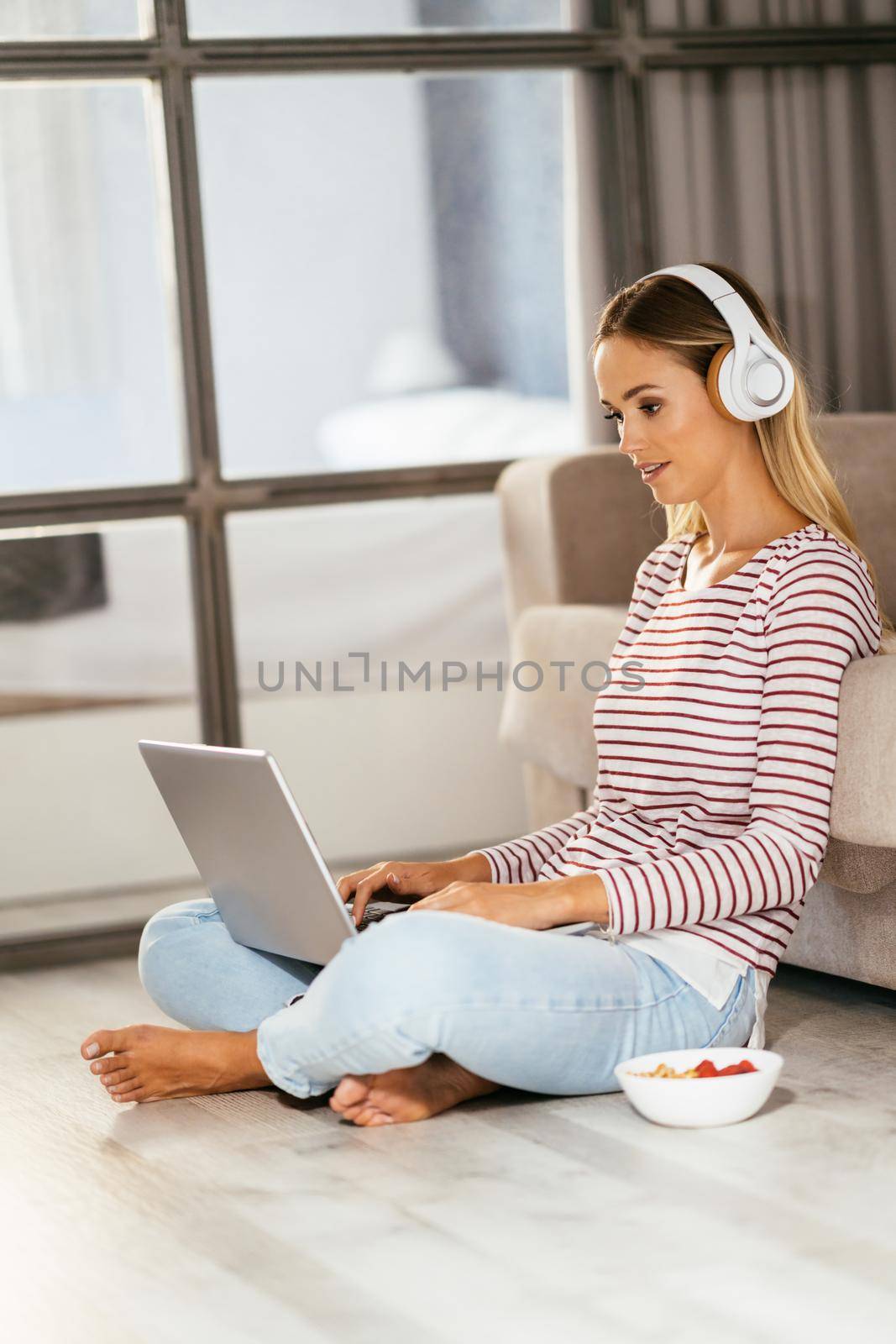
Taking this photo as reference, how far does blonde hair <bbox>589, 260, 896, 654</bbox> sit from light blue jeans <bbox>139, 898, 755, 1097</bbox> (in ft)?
1.62

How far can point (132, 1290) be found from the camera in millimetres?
1524

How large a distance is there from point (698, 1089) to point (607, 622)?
1029 mm

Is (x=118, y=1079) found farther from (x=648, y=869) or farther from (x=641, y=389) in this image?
(x=641, y=389)

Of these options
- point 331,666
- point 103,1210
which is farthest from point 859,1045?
point 331,666

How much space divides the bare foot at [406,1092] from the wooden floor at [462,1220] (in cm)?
2

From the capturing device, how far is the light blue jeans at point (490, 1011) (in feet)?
5.71

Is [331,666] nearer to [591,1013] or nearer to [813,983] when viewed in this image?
[813,983]

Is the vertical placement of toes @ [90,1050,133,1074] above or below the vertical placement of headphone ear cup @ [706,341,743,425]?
below

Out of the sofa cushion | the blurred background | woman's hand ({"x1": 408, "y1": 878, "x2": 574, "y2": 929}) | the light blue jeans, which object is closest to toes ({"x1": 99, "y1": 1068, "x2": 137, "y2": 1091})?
the light blue jeans

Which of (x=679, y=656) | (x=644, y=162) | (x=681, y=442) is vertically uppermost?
(x=644, y=162)

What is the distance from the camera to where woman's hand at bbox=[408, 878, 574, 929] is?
1819mm

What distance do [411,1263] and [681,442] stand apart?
3.14 feet

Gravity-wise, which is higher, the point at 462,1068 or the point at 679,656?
the point at 679,656

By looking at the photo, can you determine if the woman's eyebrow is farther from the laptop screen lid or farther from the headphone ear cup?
the laptop screen lid
